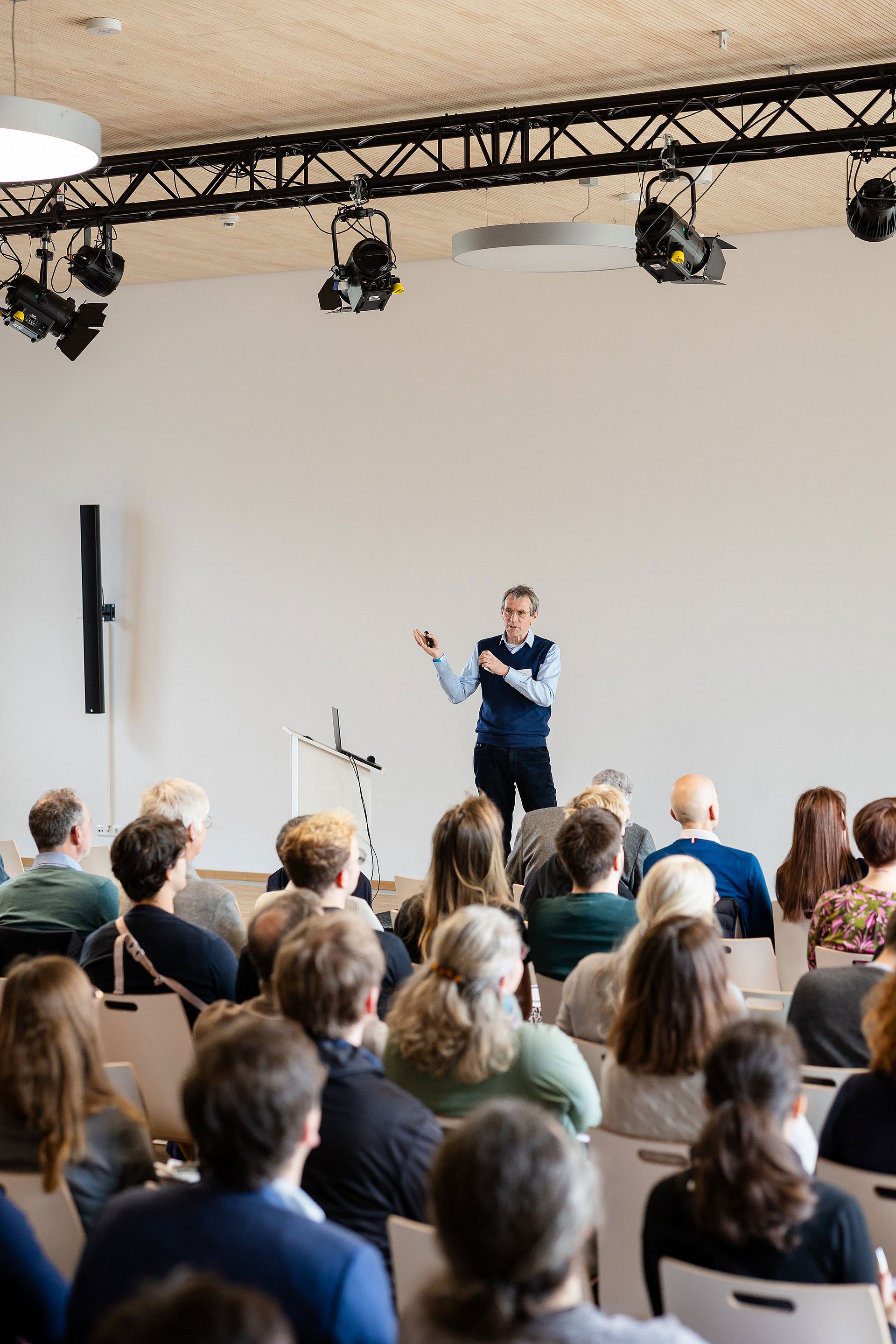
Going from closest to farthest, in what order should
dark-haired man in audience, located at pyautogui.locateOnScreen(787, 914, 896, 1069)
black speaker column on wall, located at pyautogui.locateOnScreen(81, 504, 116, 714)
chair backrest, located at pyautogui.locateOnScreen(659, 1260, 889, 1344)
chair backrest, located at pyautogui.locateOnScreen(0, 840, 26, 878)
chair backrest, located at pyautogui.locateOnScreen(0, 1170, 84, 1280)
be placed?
chair backrest, located at pyautogui.locateOnScreen(659, 1260, 889, 1344), chair backrest, located at pyautogui.locateOnScreen(0, 1170, 84, 1280), dark-haired man in audience, located at pyautogui.locateOnScreen(787, 914, 896, 1069), chair backrest, located at pyautogui.locateOnScreen(0, 840, 26, 878), black speaker column on wall, located at pyautogui.locateOnScreen(81, 504, 116, 714)

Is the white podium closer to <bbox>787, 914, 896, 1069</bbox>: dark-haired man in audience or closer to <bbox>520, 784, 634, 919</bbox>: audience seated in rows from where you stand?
<bbox>520, 784, 634, 919</bbox>: audience seated in rows

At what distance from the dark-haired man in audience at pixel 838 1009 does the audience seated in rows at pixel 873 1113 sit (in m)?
0.53

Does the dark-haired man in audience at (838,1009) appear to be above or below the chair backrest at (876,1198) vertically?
above

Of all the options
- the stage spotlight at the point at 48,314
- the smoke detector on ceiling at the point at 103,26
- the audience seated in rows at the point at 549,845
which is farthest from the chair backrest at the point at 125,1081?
the stage spotlight at the point at 48,314

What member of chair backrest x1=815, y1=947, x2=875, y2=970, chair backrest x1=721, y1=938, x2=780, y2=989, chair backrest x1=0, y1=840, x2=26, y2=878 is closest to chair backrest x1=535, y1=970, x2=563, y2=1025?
chair backrest x1=721, y1=938, x2=780, y2=989

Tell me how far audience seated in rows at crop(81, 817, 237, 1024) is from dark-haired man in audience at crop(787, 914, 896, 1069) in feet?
4.55

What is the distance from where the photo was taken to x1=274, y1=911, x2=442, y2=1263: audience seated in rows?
6.66 ft

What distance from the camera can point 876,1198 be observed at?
2.06 metres

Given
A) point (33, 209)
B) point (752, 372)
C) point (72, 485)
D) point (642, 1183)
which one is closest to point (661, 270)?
point (752, 372)

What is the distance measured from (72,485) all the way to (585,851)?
6776 mm

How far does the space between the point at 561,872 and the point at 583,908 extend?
0.58 meters

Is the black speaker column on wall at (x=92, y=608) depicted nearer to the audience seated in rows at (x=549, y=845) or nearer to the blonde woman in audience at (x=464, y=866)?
the audience seated in rows at (x=549, y=845)

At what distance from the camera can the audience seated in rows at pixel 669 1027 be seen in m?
2.29

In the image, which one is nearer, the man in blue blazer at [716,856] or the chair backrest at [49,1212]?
the chair backrest at [49,1212]
